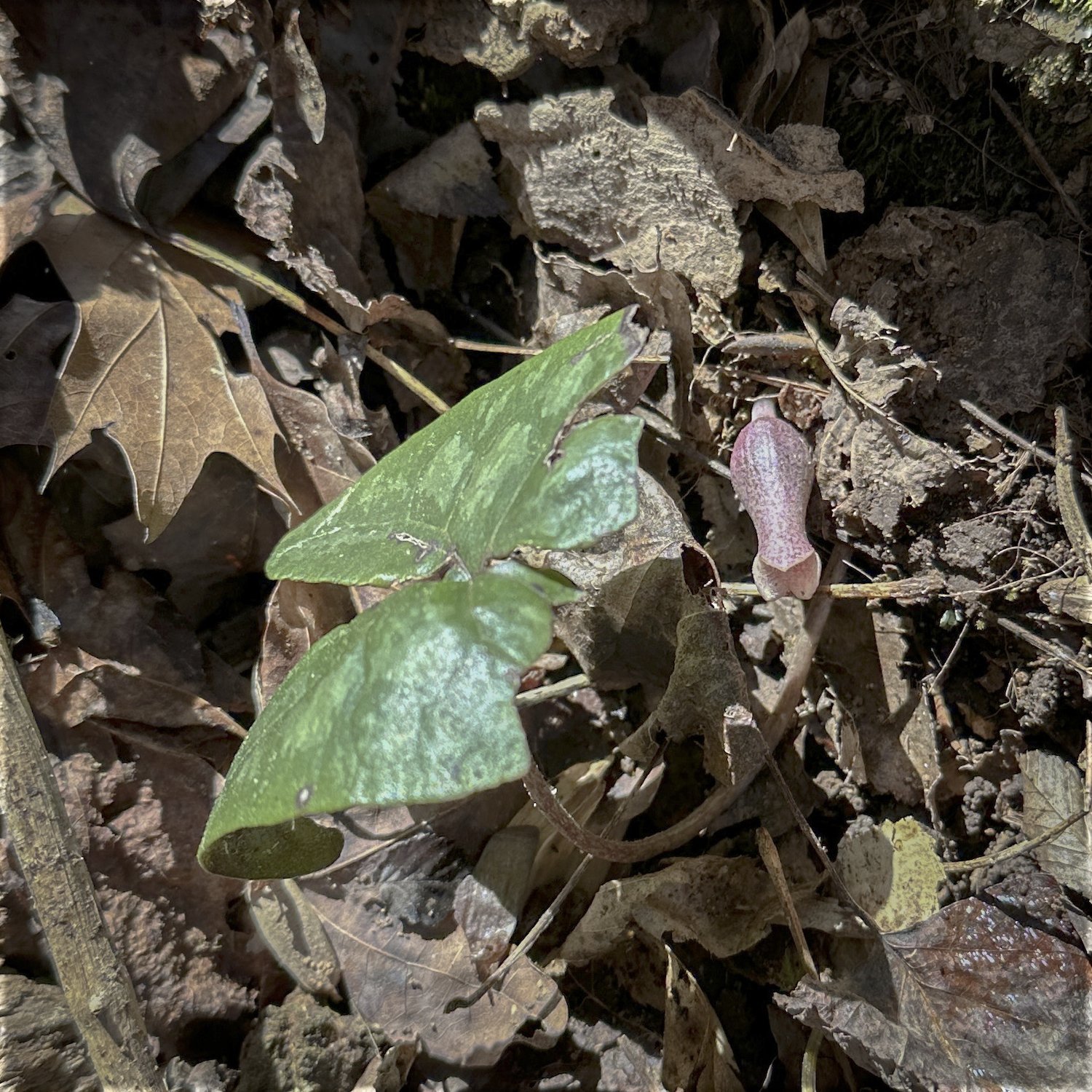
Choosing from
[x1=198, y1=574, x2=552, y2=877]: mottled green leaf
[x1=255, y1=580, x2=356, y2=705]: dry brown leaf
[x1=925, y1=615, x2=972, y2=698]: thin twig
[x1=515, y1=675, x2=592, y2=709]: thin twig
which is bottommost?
[x1=925, y1=615, x2=972, y2=698]: thin twig

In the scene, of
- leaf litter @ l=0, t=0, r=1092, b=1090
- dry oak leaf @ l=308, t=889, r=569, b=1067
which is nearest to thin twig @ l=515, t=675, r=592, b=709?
leaf litter @ l=0, t=0, r=1092, b=1090

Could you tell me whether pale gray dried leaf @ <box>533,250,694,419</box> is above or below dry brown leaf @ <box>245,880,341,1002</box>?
above

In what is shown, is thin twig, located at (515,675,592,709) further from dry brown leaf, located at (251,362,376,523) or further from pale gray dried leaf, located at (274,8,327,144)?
pale gray dried leaf, located at (274,8,327,144)

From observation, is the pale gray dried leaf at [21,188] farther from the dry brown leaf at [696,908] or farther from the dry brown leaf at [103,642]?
the dry brown leaf at [696,908]

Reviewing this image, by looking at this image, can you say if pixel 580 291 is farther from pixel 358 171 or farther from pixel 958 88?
pixel 958 88

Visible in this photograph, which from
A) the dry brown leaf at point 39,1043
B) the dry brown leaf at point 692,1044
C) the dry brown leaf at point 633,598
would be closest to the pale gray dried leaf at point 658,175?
the dry brown leaf at point 633,598

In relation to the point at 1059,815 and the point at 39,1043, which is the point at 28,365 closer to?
the point at 39,1043
